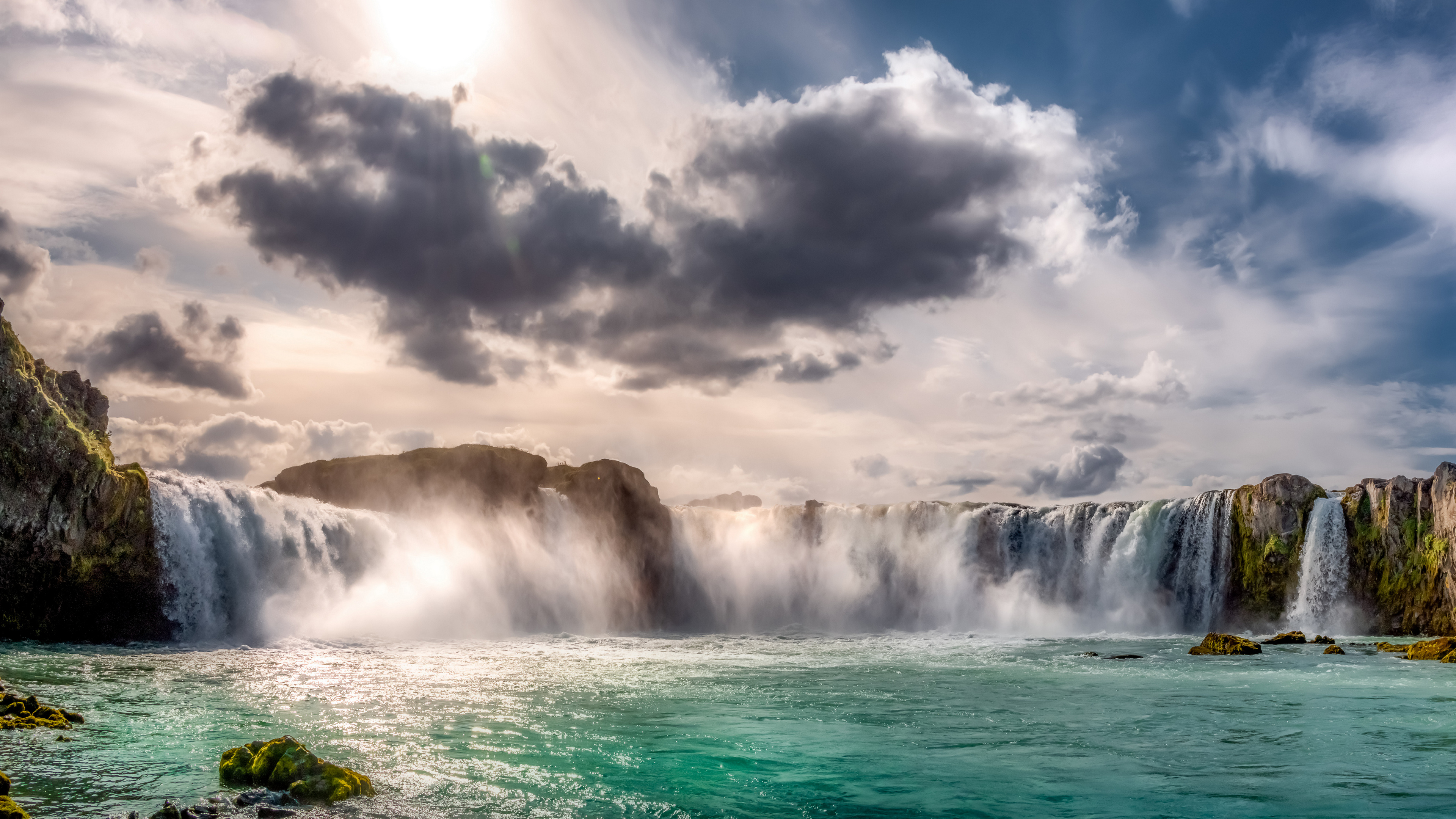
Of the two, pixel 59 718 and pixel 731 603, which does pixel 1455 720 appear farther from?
pixel 731 603

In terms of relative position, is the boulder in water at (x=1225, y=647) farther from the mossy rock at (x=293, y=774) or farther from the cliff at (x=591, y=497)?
the cliff at (x=591, y=497)

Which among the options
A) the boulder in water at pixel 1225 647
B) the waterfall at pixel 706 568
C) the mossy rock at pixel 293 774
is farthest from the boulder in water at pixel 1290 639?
the mossy rock at pixel 293 774

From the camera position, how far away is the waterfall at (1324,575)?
3919 cm

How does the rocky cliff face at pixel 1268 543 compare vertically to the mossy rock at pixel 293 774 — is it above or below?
above

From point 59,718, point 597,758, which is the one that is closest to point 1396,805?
point 597,758

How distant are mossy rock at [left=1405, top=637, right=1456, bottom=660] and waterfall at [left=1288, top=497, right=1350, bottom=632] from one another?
36.8 feet

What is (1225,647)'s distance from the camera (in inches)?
1204

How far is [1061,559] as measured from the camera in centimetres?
4659

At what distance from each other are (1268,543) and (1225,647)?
508 inches

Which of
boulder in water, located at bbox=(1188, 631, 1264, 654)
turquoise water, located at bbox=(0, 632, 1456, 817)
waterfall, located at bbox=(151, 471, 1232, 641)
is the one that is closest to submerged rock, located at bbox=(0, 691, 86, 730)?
turquoise water, located at bbox=(0, 632, 1456, 817)

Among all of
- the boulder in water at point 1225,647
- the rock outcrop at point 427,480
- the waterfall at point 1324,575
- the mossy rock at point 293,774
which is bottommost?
the boulder in water at point 1225,647

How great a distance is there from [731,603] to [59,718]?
41.9 m

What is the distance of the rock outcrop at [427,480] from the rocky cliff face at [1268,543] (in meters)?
36.7

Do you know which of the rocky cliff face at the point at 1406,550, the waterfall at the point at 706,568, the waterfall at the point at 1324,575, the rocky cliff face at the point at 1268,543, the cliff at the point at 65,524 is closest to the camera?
the cliff at the point at 65,524
